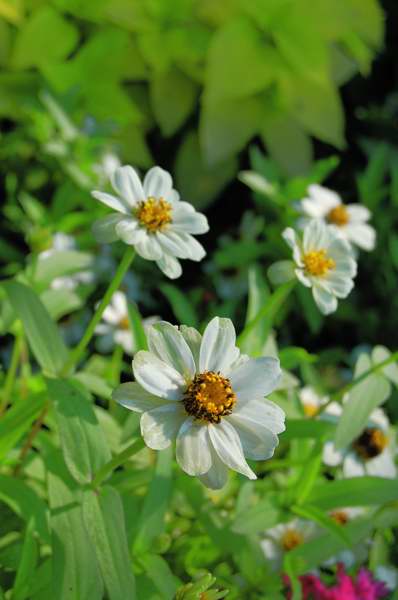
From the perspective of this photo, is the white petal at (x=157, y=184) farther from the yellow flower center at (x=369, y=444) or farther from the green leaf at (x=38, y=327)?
the yellow flower center at (x=369, y=444)

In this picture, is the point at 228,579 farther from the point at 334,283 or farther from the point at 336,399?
the point at 334,283

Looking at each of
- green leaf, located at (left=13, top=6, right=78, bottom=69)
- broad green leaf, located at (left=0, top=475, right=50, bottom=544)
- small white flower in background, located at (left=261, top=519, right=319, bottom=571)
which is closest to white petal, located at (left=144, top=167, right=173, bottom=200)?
broad green leaf, located at (left=0, top=475, right=50, bottom=544)

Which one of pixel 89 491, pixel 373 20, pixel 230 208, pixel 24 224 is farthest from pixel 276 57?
pixel 89 491

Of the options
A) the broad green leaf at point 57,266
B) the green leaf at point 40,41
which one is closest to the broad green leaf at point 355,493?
the broad green leaf at point 57,266

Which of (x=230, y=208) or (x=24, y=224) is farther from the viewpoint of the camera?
(x=230, y=208)

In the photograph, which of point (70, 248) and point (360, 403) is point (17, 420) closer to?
point (360, 403)

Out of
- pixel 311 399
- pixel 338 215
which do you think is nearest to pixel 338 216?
pixel 338 215
